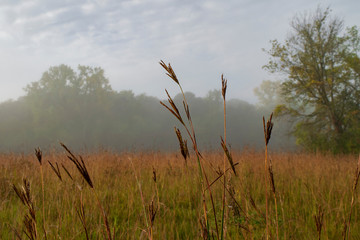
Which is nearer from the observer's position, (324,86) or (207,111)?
(324,86)

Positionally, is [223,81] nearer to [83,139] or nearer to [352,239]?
[352,239]

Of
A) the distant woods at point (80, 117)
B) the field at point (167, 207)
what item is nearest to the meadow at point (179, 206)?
the field at point (167, 207)

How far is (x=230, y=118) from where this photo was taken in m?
64.6

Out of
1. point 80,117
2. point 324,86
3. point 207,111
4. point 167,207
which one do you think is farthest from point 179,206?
point 207,111

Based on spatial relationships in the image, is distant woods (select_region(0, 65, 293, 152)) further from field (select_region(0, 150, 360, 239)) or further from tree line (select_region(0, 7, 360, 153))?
field (select_region(0, 150, 360, 239))

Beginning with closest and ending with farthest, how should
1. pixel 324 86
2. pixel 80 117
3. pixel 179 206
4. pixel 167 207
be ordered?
pixel 167 207
pixel 179 206
pixel 324 86
pixel 80 117

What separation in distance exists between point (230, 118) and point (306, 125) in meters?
46.7

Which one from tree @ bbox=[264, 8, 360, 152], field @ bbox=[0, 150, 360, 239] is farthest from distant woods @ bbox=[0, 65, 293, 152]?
field @ bbox=[0, 150, 360, 239]

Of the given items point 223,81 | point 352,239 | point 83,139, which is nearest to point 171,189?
point 352,239

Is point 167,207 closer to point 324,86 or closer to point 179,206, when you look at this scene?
point 179,206

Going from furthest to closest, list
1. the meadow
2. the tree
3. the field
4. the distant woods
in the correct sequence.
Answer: the distant woods, the tree, the field, the meadow

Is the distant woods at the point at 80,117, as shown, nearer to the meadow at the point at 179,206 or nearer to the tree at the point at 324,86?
the tree at the point at 324,86

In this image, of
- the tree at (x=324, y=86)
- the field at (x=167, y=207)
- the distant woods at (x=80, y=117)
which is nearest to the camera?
the field at (x=167, y=207)

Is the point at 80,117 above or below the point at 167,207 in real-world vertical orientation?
above
